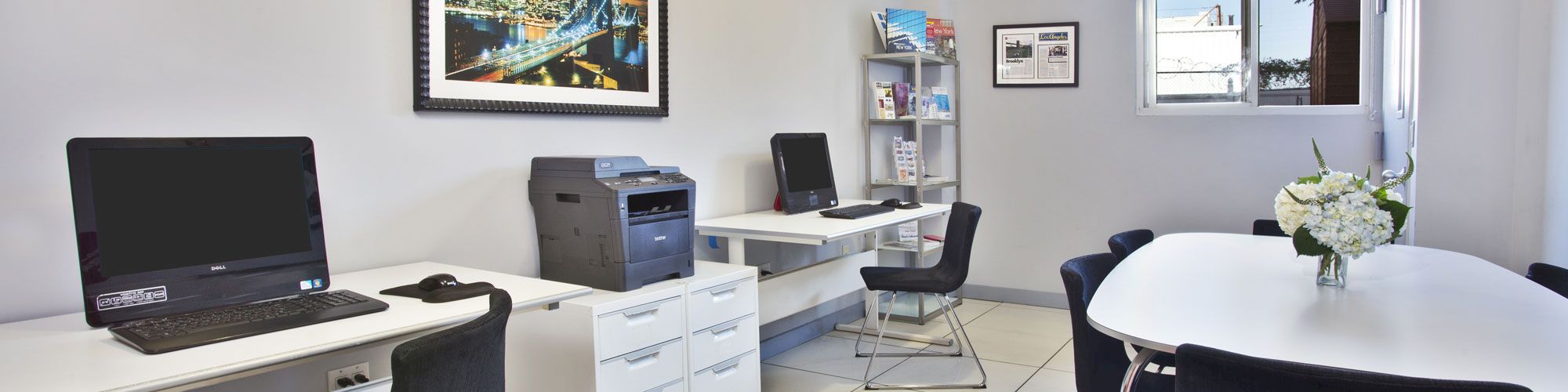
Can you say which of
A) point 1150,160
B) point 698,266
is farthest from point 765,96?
point 1150,160

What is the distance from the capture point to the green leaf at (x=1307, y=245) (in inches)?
91.0

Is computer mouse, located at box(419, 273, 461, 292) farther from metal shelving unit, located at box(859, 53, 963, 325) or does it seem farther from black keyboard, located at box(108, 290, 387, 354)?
metal shelving unit, located at box(859, 53, 963, 325)

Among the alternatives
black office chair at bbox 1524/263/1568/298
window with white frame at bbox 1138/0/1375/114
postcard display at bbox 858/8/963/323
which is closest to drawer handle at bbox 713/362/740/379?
postcard display at bbox 858/8/963/323

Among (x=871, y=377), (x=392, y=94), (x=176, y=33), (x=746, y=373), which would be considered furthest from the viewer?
(x=871, y=377)

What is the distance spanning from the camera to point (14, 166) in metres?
1.96

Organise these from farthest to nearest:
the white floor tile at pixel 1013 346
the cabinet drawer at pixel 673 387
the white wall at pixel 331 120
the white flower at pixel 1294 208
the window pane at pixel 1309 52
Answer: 1. the window pane at pixel 1309 52
2. the white floor tile at pixel 1013 346
3. the cabinet drawer at pixel 673 387
4. the white flower at pixel 1294 208
5. the white wall at pixel 331 120

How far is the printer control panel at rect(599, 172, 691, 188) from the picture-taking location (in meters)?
2.73

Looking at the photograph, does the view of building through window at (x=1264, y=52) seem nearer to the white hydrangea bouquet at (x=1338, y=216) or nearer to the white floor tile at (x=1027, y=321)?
the white floor tile at (x=1027, y=321)

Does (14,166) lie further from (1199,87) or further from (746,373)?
(1199,87)

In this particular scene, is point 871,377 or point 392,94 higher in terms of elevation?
point 392,94

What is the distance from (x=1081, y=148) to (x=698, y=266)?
117 inches

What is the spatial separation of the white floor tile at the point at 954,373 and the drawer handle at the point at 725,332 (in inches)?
36.9


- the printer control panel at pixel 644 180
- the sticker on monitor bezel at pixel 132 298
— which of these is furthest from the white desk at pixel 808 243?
the sticker on monitor bezel at pixel 132 298

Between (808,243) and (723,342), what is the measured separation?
782mm
